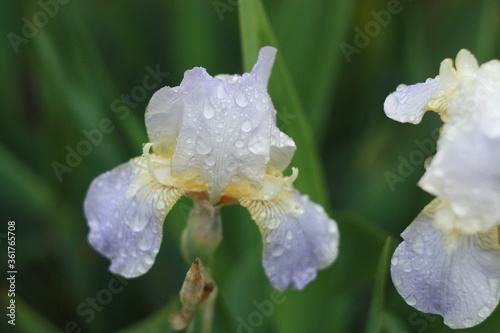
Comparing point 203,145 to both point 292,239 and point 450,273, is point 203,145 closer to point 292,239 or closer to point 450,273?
point 292,239

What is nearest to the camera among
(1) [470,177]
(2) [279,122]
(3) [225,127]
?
(1) [470,177]

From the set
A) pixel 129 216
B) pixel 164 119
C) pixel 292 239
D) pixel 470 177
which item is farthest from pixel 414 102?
pixel 129 216

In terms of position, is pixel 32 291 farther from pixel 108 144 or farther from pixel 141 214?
pixel 141 214

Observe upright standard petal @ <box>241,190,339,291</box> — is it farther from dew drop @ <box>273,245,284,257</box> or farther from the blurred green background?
the blurred green background

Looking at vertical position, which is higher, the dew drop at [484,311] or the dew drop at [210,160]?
the dew drop at [210,160]

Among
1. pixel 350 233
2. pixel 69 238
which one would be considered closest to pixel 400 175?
pixel 350 233

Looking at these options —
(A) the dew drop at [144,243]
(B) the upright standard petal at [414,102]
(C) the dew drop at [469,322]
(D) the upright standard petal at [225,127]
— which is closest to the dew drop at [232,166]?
(D) the upright standard petal at [225,127]

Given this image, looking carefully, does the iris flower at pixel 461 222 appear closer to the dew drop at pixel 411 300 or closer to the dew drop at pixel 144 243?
the dew drop at pixel 411 300
